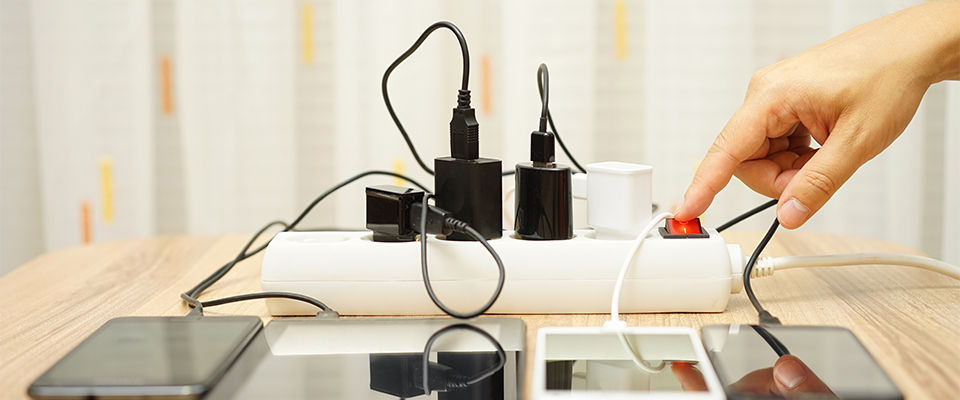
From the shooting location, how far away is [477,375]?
1.51 ft

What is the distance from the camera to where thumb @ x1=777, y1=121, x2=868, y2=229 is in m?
0.60

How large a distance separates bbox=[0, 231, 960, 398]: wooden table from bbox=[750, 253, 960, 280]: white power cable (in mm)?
14

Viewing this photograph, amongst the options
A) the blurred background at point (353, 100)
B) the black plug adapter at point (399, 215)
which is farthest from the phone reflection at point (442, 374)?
the blurred background at point (353, 100)

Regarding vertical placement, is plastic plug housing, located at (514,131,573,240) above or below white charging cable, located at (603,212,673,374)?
above

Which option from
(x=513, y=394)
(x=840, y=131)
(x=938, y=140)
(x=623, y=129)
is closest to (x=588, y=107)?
(x=623, y=129)

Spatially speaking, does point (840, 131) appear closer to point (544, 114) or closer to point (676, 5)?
point (544, 114)

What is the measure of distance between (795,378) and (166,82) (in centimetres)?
133

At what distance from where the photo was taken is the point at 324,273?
579mm

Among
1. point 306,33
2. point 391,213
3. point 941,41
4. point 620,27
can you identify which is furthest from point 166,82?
point 941,41

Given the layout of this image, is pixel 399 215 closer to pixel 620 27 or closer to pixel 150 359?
pixel 150 359

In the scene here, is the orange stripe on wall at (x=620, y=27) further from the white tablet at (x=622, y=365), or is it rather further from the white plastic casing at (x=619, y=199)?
the white tablet at (x=622, y=365)

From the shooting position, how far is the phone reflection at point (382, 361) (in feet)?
1.44

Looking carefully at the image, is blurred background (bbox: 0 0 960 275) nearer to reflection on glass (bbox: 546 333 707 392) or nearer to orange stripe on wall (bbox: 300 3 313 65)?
orange stripe on wall (bbox: 300 3 313 65)

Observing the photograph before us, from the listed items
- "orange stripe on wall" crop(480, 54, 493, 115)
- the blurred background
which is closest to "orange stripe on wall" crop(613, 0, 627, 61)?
the blurred background
